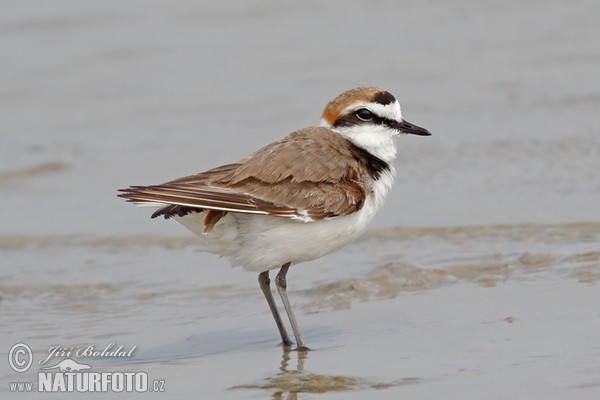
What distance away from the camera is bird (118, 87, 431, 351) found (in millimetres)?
6566

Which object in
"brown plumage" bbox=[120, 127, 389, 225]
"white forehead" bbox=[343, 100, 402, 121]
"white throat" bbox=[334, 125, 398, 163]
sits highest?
"white forehead" bbox=[343, 100, 402, 121]

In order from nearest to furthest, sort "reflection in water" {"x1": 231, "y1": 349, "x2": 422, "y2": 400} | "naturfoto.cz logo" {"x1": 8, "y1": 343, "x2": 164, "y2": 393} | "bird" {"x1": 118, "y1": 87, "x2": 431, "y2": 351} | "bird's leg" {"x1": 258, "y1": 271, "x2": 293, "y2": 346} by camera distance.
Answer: "reflection in water" {"x1": 231, "y1": 349, "x2": 422, "y2": 400}, "naturfoto.cz logo" {"x1": 8, "y1": 343, "x2": 164, "y2": 393}, "bird" {"x1": 118, "y1": 87, "x2": 431, "y2": 351}, "bird's leg" {"x1": 258, "y1": 271, "x2": 293, "y2": 346}

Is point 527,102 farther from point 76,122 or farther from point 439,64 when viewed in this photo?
point 76,122

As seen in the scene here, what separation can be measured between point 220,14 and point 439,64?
4.02 m

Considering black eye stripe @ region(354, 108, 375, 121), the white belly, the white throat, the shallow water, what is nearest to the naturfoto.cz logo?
the shallow water

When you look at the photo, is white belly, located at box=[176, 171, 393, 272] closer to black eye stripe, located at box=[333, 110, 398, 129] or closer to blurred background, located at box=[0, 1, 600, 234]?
black eye stripe, located at box=[333, 110, 398, 129]

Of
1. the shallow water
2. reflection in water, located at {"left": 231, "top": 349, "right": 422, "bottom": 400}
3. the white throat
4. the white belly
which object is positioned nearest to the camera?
reflection in water, located at {"left": 231, "top": 349, "right": 422, "bottom": 400}

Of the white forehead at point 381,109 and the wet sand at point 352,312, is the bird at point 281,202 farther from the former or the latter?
the wet sand at point 352,312

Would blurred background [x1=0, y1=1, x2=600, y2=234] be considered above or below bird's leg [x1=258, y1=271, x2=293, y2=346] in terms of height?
above

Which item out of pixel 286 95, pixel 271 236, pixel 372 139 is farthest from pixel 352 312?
pixel 286 95

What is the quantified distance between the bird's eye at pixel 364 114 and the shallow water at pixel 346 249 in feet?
4.11

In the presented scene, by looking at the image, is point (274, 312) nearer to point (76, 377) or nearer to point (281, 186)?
point (281, 186)

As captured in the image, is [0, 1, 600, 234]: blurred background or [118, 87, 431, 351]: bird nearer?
[118, 87, 431, 351]: bird

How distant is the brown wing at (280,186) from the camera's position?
6.46 metres
